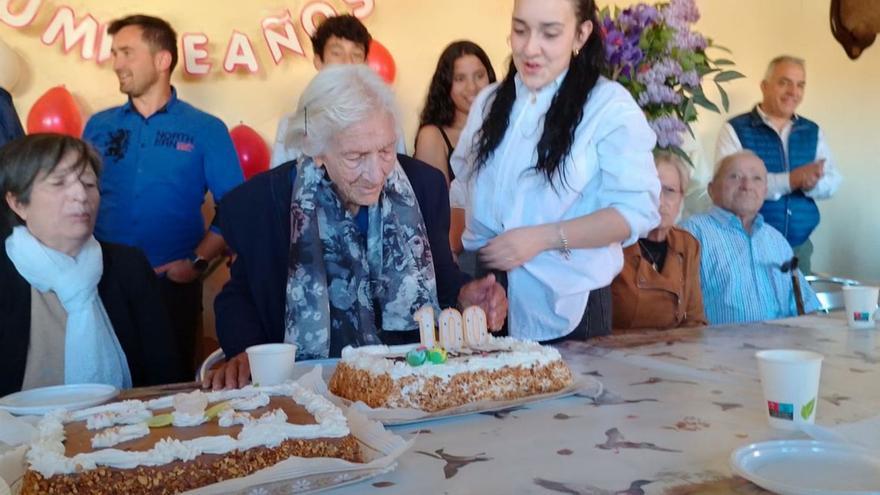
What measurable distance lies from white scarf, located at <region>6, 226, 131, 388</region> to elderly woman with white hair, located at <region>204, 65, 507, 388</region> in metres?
0.35

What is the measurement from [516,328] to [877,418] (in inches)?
40.4

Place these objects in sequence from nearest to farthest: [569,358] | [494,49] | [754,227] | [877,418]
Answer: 1. [877,418]
2. [569,358]
3. [754,227]
4. [494,49]

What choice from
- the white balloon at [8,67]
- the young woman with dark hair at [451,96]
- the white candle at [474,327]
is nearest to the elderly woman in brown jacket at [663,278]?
the young woman with dark hair at [451,96]

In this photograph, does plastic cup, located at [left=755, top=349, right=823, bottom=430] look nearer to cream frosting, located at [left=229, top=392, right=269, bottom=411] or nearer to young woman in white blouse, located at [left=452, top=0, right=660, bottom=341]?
cream frosting, located at [left=229, top=392, right=269, bottom=411]

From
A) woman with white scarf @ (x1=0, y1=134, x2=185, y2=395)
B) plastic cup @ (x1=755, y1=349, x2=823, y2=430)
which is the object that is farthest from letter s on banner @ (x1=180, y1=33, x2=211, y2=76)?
plastic cup @ (x1=755, y1=349, x2=823, y2=430)

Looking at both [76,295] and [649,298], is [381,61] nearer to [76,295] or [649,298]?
[649,298]

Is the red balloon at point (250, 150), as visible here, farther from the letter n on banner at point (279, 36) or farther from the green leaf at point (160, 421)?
the green leaf at point (160, 421)

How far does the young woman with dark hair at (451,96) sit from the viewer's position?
3.23m

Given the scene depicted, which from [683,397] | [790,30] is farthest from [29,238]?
[790,30]

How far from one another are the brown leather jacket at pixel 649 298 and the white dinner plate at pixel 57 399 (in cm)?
162

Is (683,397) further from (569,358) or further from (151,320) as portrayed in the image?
(151,320)

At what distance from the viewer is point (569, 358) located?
1.78m

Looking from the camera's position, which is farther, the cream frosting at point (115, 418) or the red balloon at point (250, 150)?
the red balloon at point (250, 150)

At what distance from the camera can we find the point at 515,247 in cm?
196
